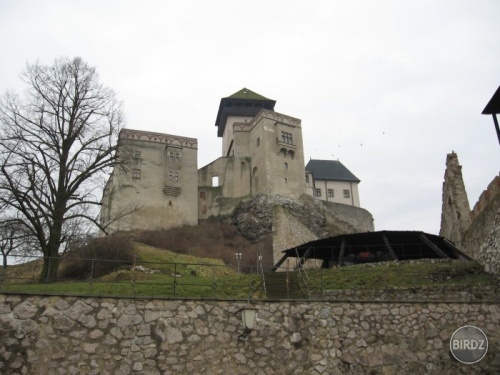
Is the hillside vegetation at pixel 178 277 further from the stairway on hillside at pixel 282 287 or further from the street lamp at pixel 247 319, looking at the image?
the street lamp at pixel 247 319

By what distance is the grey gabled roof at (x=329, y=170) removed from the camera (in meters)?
67.1

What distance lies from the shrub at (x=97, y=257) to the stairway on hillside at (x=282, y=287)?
7.37 meters

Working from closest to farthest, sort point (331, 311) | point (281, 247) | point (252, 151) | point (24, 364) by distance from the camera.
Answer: point (24, 364) → point (331, 311) → point (281, 247) → point (252, 151)

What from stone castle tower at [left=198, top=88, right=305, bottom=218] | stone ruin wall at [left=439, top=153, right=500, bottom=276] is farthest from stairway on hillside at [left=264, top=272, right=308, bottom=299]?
stone castle tower at [left=198, top=88, right=305, bottom=218]

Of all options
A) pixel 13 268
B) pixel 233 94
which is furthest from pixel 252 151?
pixel 13 268

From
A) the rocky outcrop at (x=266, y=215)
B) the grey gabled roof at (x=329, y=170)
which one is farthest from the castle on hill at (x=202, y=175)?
the grey gabled roof at (x=329, y=170)

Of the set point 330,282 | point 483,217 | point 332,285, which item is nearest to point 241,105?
point 483,217

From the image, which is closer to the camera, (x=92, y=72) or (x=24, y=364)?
(x=24, y=364)

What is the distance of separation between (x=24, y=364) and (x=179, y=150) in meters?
42.0

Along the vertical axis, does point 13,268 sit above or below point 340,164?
below

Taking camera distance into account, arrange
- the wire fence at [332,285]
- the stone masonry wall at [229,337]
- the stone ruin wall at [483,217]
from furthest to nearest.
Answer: the stone ruin wall at [483,217], the wire fence at [332,285], the stone masonry wall at [229,337]

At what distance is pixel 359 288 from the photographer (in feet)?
52.6

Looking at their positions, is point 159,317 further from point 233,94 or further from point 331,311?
point 233,94

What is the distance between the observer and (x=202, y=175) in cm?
5441
